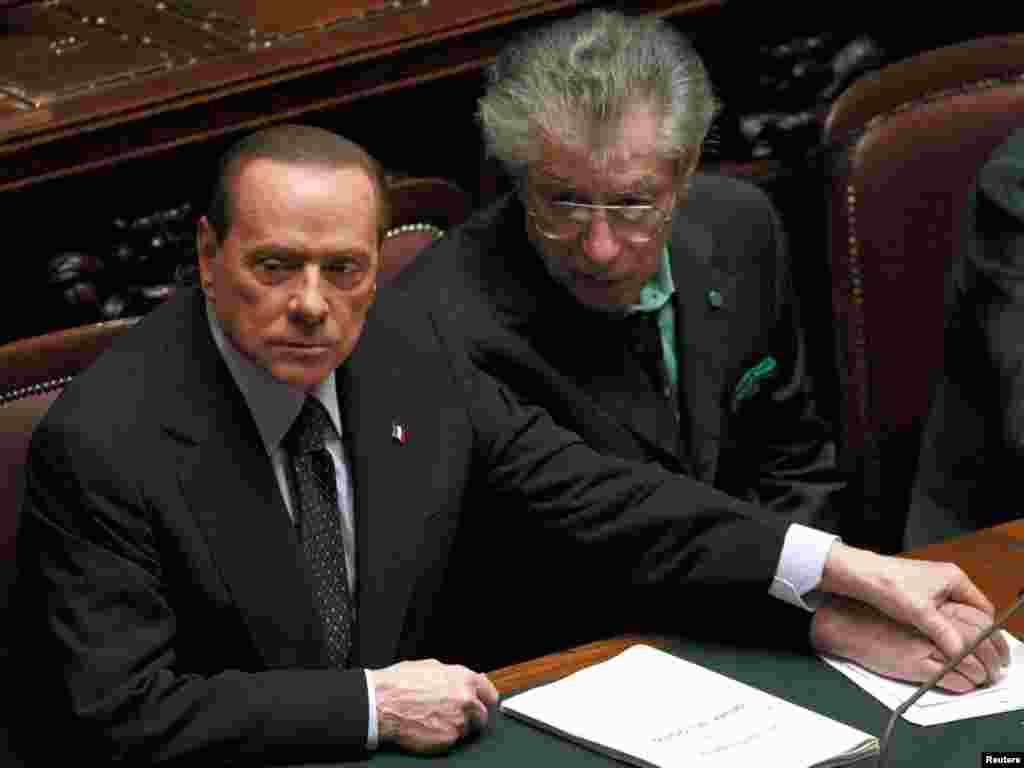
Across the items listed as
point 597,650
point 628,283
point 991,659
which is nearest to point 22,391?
point 597,650

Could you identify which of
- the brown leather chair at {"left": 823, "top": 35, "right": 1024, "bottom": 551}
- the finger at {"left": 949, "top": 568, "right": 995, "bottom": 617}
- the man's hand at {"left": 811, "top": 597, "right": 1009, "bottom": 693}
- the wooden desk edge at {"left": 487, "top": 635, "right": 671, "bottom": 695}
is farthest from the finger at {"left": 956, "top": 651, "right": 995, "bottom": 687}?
the brown leather chair at {"left": 823, "top": 35, "right": 1024, "bottom": 551}

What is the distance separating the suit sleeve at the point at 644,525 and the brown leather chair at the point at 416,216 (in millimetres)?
324

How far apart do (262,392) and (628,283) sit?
0.70 m

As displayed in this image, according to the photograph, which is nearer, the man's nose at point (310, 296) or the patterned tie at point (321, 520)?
the man's nose at point (310, 296)

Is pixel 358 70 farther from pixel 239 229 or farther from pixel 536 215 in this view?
pixel 239 229

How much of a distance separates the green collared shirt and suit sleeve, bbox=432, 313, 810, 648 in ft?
1.32

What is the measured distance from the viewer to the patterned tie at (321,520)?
99.8 inches

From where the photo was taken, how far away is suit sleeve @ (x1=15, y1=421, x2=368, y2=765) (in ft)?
7.47

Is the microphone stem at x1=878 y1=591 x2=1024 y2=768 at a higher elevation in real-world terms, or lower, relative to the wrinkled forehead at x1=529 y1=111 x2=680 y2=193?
lower

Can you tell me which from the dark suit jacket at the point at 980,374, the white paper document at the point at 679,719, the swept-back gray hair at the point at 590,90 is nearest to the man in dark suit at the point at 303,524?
the white paper document at the point at 679,719

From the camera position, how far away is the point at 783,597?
2562mm

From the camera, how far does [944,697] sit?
7.95 feet

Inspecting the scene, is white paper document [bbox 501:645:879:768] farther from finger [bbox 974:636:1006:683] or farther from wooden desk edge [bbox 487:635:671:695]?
finger [bbox 974:636:1006:683]

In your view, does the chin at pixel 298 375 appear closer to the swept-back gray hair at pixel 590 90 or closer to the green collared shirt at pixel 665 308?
the swept-back gray hair at pixel 590 90
